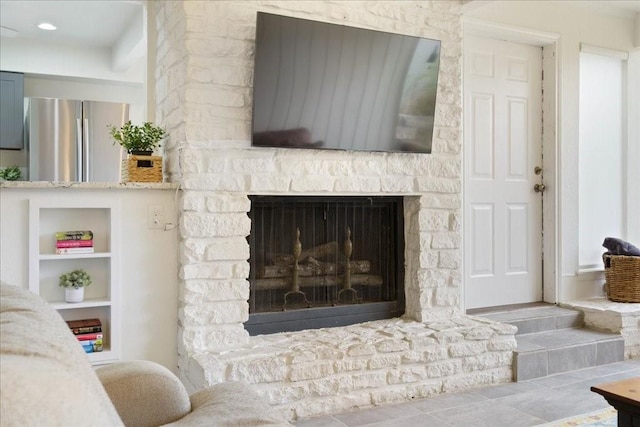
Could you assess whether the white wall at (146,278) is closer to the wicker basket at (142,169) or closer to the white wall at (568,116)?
the wicker basket at (142,169)

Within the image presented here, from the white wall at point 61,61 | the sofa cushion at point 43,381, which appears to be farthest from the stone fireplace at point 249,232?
the white wall at point 61,61

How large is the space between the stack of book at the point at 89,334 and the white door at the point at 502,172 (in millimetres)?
2523

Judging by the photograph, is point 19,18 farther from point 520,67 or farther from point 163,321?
point 520,67

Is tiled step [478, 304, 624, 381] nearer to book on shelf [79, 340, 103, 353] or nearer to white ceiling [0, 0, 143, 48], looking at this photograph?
book on shelf [79, 340, 103, 353]

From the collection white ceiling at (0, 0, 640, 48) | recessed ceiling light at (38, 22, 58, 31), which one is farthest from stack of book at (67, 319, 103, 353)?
recessed ceiling light at (38, 22, 58, 31)

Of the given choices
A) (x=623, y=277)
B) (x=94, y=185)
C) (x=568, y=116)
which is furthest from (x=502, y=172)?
(x=94, y=185)

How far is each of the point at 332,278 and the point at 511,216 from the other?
5.42 feet

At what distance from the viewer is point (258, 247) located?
3248 mm

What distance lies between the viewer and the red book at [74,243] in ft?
9.08

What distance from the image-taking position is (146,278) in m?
2.95

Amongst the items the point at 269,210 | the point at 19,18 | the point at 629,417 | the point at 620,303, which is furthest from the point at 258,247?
the point at 19,18

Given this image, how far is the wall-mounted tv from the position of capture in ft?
9.73

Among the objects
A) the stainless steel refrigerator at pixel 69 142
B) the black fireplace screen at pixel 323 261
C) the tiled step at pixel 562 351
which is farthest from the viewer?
the stainless steel refrigerator at pixel 69 142

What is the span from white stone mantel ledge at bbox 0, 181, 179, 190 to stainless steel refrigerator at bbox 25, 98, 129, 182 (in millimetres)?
2470
